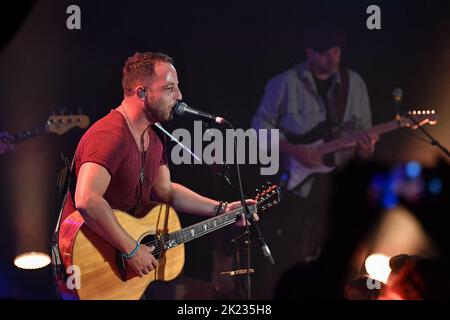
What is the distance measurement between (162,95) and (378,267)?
188 centimetres

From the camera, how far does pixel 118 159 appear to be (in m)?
3.88

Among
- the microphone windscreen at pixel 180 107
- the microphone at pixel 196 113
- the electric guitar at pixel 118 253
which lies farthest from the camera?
the microphone windscreen at pixel 180 107

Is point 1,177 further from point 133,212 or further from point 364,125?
point 364,125

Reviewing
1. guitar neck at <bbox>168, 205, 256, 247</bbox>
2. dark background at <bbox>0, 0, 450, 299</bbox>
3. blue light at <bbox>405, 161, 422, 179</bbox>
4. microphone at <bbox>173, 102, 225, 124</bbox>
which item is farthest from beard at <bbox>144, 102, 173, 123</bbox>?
blue light at <bbox>405, 161, 422, 179</bbox>

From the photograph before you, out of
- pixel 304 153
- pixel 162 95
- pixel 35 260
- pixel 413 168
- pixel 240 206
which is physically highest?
pixel 162 95

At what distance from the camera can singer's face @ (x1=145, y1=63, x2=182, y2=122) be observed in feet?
13.9

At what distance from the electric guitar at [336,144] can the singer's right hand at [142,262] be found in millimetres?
1308

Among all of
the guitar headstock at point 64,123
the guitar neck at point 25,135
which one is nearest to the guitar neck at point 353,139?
the guitar headstock at point 64,123

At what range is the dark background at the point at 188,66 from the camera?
15.3 ft

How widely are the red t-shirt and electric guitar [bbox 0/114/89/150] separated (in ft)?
2.05

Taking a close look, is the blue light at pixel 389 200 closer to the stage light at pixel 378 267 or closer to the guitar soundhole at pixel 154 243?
the stage light at pixel 378 267

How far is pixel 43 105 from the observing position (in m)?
4.66

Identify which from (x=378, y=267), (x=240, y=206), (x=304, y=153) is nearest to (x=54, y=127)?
(x=240, y=206)

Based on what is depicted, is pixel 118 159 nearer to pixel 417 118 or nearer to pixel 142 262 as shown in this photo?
pixel 142 262
